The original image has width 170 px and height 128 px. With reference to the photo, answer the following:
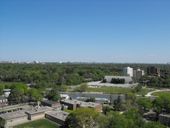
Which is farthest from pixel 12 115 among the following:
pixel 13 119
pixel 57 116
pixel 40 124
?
pixel 57 116

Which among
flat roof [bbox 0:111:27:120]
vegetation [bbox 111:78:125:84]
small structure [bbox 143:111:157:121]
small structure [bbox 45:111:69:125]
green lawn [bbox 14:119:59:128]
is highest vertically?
vegetation [bbox 111:78:125:84]

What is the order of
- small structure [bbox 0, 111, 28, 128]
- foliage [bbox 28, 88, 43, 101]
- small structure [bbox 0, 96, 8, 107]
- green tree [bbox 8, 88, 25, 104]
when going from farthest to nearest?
1. foliage [bbox 28, 88, 43, 101]
2. green tree [bbox 8, 88, 25, 104]
3. small structure [bbox 0, 96, 8, 107]
4. small structure [bbox 0, 111, 28, 128]

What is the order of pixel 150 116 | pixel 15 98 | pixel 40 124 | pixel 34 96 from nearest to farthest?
pixel 40 124 → pixel 150 116 → pixel 15 98 → pixel 34 96

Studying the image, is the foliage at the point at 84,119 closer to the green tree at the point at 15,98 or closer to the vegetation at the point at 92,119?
the vegetation at the point at 92,119

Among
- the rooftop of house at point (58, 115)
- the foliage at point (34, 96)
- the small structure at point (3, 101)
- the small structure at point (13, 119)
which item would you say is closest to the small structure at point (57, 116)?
the rooftop of house at point (58, 115)

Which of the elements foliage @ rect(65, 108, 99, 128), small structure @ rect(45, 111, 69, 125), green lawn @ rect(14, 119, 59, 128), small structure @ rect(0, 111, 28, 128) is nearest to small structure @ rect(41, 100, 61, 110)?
small structure @ rect(45, 111, 69, 125)

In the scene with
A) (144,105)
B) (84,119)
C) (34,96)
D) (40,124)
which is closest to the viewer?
(84,119)

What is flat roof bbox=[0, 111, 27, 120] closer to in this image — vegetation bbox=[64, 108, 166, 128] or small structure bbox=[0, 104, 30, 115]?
small structure bbox=[0, 104, 30, 115]

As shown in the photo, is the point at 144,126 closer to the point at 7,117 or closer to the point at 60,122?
the point at 60,122

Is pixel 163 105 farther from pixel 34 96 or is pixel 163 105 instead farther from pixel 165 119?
pixel 34 96
